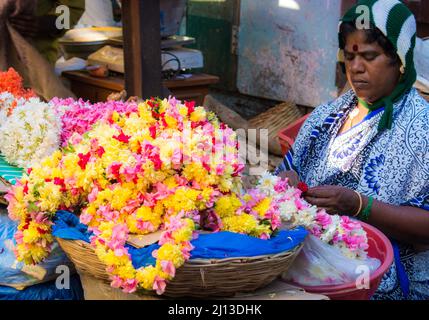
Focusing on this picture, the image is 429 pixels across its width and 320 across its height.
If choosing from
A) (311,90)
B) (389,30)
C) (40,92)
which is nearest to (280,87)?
(311,90)

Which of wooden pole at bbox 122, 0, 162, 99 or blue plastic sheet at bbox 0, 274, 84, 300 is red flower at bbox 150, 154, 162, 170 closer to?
blue plastic sheet at bbox 0, 274, 84, 300

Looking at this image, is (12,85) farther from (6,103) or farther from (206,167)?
(206,167)

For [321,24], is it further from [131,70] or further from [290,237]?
[290,237]

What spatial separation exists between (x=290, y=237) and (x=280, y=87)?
5346 mm

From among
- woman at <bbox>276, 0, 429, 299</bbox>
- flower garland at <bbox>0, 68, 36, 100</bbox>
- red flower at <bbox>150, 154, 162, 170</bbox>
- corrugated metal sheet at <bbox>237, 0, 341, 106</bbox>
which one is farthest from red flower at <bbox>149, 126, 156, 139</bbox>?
corrugated metal sheet at <bbox>237, 0, 341, 106</bbox>

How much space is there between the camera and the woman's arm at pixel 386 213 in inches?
99.2

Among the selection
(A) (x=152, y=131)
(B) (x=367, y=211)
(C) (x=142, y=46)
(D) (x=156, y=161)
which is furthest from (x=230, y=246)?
(C) (x=142, y=46)

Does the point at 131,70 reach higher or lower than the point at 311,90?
higher

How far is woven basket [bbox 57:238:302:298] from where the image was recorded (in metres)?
1.87

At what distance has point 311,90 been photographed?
22.3 ft

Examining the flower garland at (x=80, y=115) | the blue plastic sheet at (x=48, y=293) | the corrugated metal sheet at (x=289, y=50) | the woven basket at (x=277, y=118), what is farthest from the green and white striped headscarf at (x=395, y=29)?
the corrugated metal sheet at (x=289, y=50)

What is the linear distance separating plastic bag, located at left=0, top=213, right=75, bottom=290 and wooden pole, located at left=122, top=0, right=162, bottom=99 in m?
2.30

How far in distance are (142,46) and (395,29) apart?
237cm
